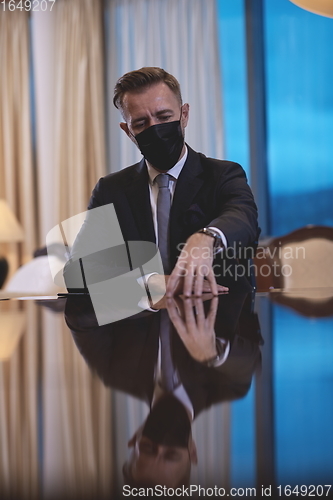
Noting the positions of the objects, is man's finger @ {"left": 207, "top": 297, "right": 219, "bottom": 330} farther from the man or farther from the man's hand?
the man's hand

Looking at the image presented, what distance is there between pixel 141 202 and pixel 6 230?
2490 millimetres

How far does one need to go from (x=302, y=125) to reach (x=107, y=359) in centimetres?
374

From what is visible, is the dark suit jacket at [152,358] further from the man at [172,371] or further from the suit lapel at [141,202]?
the suit lapel at [141,202]

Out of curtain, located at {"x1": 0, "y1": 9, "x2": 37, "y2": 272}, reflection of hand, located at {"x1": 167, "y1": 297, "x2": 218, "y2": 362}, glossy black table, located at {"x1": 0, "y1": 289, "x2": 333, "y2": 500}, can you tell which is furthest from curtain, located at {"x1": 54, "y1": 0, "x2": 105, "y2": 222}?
glossy black table, located at {"x1": 0, "y1": 289, "x2": 333, "y2": 500}

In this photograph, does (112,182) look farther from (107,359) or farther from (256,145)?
(256,145)

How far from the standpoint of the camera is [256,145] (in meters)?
4.03

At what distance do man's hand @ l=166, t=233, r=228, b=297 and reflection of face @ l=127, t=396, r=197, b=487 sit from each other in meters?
0.85

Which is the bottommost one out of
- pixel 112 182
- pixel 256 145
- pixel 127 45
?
pixel 112 182

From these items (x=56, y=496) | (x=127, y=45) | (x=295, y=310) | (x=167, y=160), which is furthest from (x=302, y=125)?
(x=56, y=496)

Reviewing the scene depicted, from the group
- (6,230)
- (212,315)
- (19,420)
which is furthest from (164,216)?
(6,230)

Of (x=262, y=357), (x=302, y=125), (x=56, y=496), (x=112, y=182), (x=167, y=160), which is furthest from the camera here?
(x=302, y=125)

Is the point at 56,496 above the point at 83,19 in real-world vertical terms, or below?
below

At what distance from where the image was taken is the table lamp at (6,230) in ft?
13.0

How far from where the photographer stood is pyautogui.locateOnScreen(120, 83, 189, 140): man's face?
1.65 m
